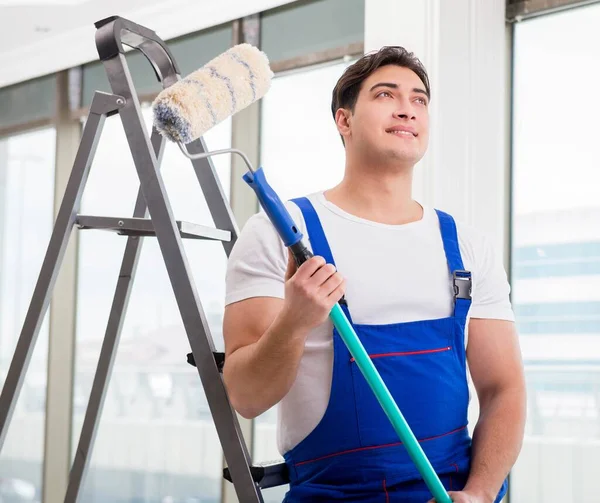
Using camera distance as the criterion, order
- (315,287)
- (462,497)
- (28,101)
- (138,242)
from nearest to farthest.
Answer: (315,287) < (462,497) < (138,242) < (28,101)

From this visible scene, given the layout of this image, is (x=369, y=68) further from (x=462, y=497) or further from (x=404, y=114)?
(x=462, y=497)

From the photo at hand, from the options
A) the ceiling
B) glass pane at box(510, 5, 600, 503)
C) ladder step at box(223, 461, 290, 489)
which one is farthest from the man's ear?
the ceiling

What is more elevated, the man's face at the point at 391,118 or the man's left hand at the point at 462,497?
the man's face at the point at 391,118

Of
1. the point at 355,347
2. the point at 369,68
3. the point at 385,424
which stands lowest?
the point at 385,424

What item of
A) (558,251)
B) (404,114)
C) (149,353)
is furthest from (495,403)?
(149,353)

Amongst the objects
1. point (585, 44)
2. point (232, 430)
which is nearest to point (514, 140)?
point (585, 44)

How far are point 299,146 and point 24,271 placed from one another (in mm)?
1948

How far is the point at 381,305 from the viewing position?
1465 millimetres

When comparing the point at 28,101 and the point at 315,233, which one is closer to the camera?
the point at 315,233

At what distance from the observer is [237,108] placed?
1.56 metres

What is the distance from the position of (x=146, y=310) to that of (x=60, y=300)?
648 millimetres

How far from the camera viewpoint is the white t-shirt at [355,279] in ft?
4.74

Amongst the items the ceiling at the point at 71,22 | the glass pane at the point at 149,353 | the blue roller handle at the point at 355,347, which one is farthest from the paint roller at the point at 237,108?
the glass pane at the point at 149,353

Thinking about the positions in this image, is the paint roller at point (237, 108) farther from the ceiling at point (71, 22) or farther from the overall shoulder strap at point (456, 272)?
the ceiling at point (71, 22)
